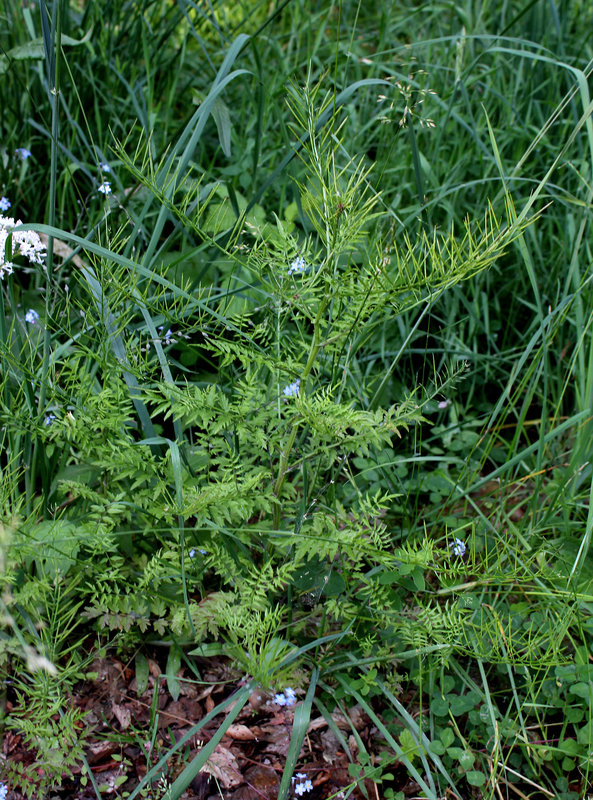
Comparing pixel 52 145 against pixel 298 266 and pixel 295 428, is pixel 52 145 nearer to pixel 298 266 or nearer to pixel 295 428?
pixel 298 266

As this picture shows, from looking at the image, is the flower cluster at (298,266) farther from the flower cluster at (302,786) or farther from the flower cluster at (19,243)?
the flower cluster at (302,786)

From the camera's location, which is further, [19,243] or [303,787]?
[19,243]

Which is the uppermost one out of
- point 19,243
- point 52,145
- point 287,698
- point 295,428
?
point 52,145

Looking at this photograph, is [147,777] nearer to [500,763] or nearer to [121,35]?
[500,763]

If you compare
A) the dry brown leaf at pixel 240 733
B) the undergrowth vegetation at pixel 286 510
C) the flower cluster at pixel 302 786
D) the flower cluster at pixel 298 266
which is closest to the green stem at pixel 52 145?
the undergrowth vegetation at pixel 286 510

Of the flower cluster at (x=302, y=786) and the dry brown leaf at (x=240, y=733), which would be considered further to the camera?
the dry brown leaf at (x=240, y=733)

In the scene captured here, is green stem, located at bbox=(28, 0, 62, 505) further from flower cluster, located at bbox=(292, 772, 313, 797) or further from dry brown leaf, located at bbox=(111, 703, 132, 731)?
flower cluster, located at bbox=(292, 772, 313, 797)

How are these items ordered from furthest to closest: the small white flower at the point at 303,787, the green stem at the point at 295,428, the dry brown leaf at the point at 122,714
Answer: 1. the dry brown leaf at the point at 122,714
2. the small white flower at the point at 303,787
3. the green stem at the point at 295,428

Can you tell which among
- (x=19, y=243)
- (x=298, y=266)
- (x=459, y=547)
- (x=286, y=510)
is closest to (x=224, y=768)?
(x=286, y=510)

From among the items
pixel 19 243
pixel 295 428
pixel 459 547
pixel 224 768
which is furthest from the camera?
pixel 19 243

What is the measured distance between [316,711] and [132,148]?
73.1 inches

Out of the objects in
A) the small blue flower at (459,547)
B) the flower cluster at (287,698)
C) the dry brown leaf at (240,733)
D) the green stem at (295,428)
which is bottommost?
the dry brown leaf at (240,733)

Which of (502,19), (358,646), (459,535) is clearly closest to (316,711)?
(358,646)

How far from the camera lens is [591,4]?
10.0 ft
